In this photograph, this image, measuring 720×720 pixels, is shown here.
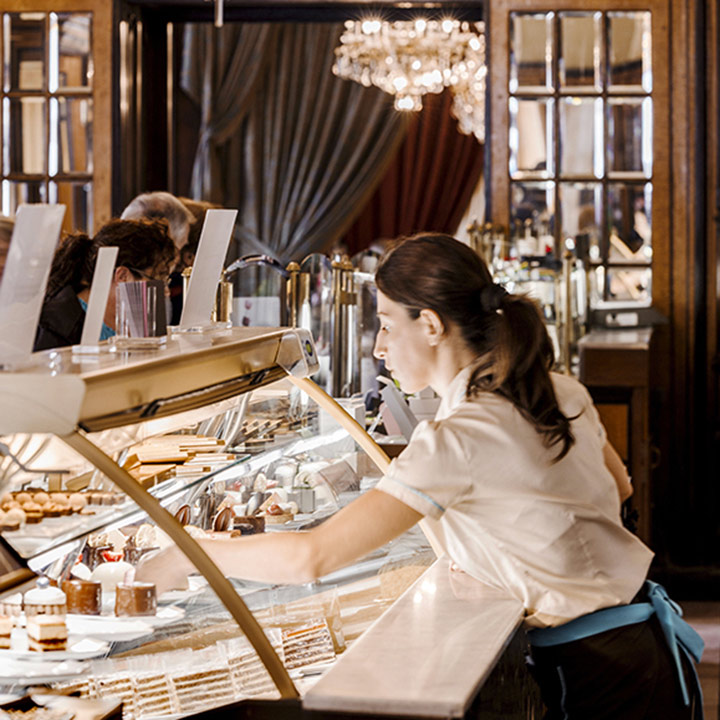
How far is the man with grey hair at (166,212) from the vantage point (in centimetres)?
430

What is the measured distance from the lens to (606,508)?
76.3 inches

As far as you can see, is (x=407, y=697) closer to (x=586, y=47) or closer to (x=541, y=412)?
(x=541, y=412)

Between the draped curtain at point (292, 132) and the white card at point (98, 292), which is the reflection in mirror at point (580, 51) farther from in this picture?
the white card at point (98, 292)

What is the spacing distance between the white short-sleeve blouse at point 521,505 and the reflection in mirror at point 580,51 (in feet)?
13.1

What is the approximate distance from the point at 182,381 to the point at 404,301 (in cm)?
52

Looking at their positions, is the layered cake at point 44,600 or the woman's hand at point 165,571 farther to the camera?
the layered cake at point 44,600

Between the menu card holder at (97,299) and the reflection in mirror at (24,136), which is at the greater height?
the reflection in mirror at (24,136)

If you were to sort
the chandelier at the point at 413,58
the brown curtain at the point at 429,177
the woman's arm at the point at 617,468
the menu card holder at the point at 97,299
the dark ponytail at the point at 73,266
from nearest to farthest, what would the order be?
the menu card holder at the point at 97,299
the woman's arm at the point at 617,468
the dark ponytail at the point at 73,266
the chandelier at the point at 413,58
the brown curtain at the point at 429,177

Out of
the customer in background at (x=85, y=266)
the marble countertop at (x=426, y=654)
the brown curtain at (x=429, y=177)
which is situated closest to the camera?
the marble countertop at (x=426, y=654)

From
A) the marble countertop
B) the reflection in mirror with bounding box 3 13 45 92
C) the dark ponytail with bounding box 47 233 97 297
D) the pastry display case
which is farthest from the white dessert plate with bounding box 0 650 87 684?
the reflection in mirror with bounding box 3 13 45 92

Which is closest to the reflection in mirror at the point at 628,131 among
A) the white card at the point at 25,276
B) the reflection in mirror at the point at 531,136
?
the reflection in mirror at the point at 531,136

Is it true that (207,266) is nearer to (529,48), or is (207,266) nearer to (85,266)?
(85,266)

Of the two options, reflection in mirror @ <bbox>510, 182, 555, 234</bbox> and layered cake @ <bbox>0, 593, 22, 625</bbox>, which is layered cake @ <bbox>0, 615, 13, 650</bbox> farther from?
reflection in mirror @ <bbox>510, 182, 555, 234</bbox>

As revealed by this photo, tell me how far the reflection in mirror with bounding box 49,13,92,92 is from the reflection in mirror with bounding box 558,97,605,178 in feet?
7.57
